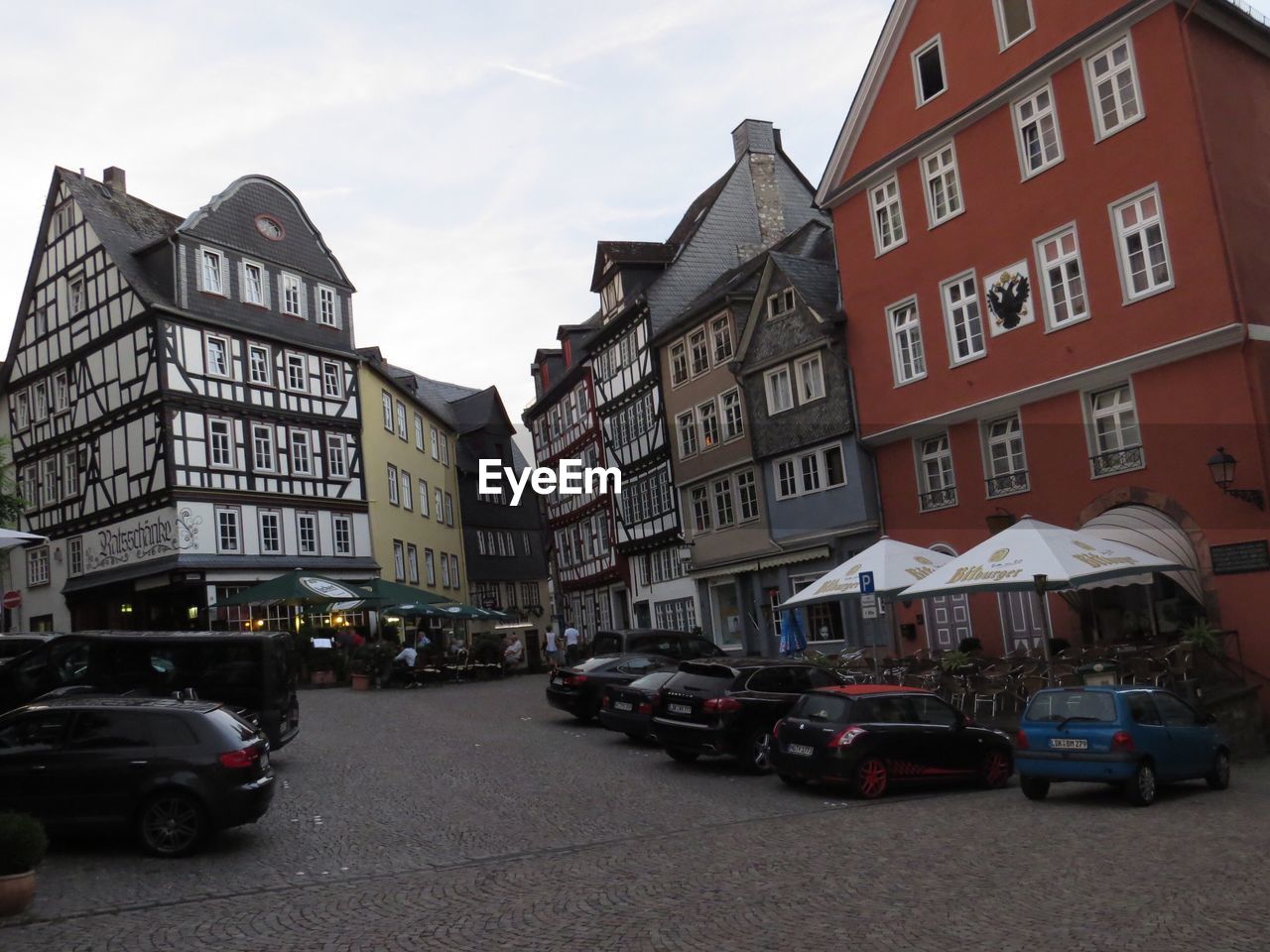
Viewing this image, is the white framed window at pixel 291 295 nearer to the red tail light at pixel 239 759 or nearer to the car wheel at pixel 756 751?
the car wheel at pixel 756 751

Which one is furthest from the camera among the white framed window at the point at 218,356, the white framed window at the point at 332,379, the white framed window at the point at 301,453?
the white framed window at the point at 332,379

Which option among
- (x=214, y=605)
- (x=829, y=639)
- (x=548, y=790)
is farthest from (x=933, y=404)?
(x=214, y=605)

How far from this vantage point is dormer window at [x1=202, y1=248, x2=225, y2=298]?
42625 millimetres

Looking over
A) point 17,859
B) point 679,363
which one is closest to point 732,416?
point 679,363

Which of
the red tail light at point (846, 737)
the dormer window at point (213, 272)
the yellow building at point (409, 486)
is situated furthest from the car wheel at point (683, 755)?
the yellow building at point (409, 486)

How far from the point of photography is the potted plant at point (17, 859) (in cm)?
984

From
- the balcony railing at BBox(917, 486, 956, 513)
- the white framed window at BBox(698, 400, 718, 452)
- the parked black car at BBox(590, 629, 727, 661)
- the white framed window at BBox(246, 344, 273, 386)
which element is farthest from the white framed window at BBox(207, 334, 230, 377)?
the balcony railing at BBox(917, 486, 956, 513)

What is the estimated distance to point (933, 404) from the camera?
28.5 metres

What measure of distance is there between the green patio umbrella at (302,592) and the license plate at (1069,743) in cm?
2354

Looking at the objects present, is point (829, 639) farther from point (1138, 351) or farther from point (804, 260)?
point (1138, 351)

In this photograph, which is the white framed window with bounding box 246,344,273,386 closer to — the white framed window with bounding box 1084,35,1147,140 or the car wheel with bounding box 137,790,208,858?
the white framed window with bounding box 1084,35,1147,140

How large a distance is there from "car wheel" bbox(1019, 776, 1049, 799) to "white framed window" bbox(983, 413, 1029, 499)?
11.8 meters

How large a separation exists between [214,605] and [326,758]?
21.7m

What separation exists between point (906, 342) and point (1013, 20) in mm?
7392
